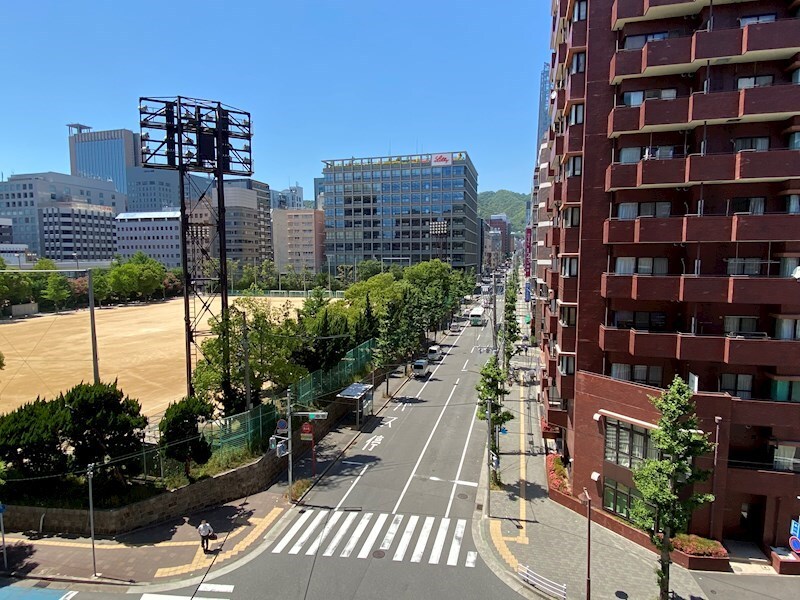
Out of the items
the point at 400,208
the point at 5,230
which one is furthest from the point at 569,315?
the point at 5,230

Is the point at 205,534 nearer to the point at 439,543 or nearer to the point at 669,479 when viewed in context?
the point at 439,543

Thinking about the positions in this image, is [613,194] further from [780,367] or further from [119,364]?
[119,364]

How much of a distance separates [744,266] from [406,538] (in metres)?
19.5

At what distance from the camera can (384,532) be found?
20.8m

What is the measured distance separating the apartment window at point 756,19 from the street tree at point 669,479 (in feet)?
52.3

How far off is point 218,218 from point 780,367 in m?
31.9

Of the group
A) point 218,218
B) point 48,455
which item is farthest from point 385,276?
point 48,455

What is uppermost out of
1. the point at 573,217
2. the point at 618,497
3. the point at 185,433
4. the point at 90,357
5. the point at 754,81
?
the point at 754,81

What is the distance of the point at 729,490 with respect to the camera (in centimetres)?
1958

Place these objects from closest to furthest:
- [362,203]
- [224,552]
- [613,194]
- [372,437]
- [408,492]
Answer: [224,552] < [613,194] < [408,492] < [372,437] < [362,203]

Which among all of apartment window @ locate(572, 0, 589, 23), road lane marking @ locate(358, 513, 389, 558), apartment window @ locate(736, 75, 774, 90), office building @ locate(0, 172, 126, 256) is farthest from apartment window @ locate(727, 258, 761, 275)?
office building @ locate(0, 172, 126, 256)

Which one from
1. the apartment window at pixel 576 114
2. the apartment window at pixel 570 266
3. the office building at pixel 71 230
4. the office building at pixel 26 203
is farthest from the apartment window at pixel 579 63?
the office building at pixel 26 203

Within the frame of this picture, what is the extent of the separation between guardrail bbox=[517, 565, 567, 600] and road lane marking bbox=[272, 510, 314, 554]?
10.0 meters

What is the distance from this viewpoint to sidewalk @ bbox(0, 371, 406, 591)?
1750cm
